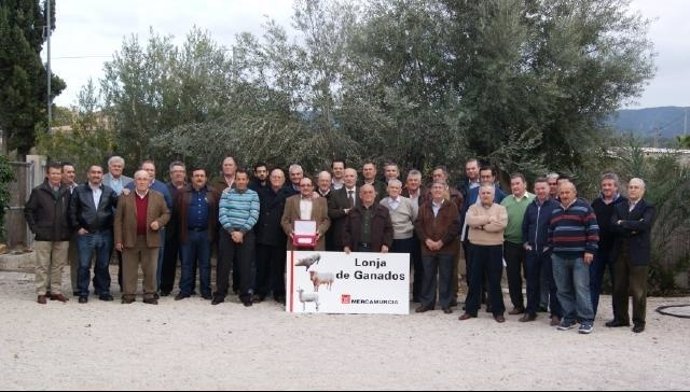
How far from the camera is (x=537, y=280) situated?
34.1 feet

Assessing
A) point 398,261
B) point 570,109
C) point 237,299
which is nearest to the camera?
point 398,261

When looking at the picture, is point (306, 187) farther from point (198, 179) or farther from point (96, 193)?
point (96, 193)

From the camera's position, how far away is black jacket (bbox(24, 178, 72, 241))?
36.4 ft

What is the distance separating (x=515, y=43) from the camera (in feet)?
44.7

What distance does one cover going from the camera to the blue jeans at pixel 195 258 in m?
11.4

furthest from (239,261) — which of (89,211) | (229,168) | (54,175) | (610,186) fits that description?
(610,186)

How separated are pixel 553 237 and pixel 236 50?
746cm

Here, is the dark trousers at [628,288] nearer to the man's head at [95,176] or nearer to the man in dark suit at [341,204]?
the man in dark suit at [341,204]

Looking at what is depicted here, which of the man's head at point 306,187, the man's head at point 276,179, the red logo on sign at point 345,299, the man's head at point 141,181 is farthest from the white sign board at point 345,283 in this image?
the man's head at point 141,181

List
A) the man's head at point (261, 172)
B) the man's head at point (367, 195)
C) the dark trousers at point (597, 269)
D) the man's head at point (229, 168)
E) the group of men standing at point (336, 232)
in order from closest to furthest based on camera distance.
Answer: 1. the group of men standing at point (336, 232)
2. the dark trousers at point (597, 269)
3. the man's head at point (367, 195)
4. the man's head at point (261, 172)
5. the man's head at point (229, 168)

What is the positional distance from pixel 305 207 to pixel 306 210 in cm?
4

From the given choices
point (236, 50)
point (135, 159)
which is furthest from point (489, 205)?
point (135, 159)

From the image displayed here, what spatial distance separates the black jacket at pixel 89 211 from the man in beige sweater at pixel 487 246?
5143 mm

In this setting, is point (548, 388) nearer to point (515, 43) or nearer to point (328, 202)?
point (328, 202)
